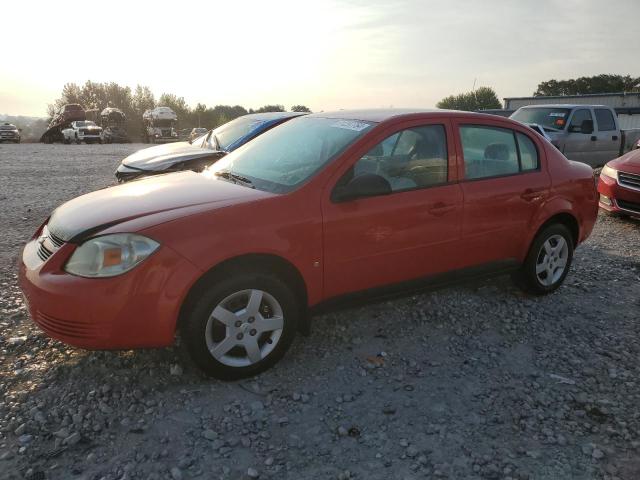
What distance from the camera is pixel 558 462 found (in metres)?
2.49

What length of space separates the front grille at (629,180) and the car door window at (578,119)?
5.28 m

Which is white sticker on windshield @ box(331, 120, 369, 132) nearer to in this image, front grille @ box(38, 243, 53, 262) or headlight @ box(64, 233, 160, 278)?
headlight @ box(64, 233, 160, 278)

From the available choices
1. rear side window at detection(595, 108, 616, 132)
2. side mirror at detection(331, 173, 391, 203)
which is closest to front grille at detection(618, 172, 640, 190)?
side mirror at detection(331, 173, 391, 203)

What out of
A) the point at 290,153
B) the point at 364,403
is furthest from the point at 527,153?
the point at 364,403

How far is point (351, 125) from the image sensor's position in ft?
12.1

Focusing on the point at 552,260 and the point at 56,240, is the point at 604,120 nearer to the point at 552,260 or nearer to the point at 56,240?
the point at 552,260

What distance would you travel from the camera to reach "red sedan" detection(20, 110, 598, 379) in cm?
280

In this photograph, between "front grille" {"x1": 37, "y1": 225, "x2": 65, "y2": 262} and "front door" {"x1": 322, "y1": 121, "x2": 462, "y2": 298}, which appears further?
"front door" {"x1": 322, "y1": 121, "x2": 462, "y2": 298}

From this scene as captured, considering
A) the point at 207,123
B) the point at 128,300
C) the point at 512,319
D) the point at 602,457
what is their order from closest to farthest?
the point at 602,457 < the point at 128,300 < the point at 512,319 < the point at 207,123

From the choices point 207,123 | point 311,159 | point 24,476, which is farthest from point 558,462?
point 207,123

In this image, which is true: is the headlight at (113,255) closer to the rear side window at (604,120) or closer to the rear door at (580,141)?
the rear door at (580,141)

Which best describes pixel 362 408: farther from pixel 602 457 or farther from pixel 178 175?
pixel 178 175

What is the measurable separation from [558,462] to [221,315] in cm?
194

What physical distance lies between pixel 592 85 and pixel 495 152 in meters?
69.5
